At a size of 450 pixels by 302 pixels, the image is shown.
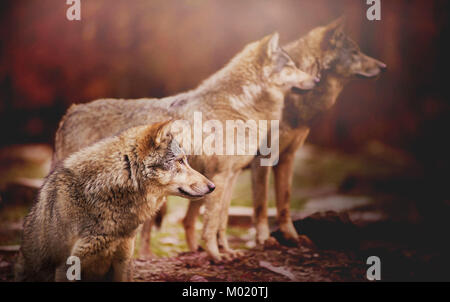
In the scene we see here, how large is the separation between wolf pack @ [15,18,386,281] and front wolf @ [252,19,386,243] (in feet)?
0.04

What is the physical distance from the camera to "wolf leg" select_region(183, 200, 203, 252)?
5367 millimetres

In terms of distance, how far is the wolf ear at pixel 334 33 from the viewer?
5.37 metres

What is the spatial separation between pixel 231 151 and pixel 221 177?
0.34m

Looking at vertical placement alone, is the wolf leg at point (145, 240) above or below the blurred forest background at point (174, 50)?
below

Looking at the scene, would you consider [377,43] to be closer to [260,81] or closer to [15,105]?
[260,81]

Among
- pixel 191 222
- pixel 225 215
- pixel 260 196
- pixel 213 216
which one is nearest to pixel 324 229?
pixel 260 196

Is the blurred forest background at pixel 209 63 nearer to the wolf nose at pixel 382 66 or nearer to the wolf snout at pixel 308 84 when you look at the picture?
the wolf nose at pixel 382 66

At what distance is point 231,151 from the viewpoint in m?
4.91

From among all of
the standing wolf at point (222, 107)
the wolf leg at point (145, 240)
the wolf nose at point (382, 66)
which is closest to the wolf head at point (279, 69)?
the standing wolf at point (222, 107)

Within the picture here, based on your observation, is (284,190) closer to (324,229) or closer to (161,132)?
(324,229)

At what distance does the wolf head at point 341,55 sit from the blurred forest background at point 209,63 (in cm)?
18

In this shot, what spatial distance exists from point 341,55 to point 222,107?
1810 mm

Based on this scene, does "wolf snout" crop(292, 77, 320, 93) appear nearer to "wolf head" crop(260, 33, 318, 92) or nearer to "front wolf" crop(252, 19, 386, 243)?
"wolf head" crop(260, 33, 318, 92)
